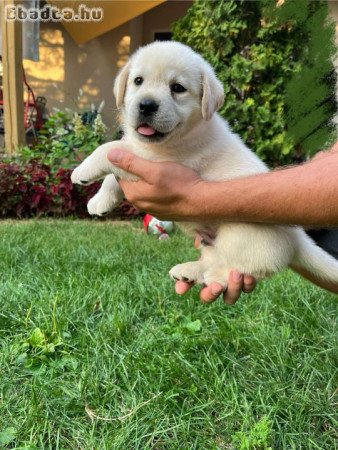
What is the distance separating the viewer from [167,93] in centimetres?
192

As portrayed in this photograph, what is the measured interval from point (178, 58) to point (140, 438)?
1452mm

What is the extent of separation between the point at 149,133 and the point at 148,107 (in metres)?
0.10

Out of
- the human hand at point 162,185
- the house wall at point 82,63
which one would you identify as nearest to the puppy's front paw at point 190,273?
the human hand at point 162,185

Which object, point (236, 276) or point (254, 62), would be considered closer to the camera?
point (236, 276)

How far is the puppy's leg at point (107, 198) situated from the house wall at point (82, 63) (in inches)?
396

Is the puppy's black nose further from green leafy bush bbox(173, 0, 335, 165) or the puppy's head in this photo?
green leafy bush bbox(173, 0, 335, 165)

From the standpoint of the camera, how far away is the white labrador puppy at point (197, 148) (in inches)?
73.1

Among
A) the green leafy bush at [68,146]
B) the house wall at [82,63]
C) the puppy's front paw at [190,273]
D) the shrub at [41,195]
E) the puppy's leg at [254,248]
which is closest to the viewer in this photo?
the puppy's leg at [254,248]

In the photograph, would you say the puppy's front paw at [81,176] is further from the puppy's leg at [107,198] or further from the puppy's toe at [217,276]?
the puppy's toe at [217,276]

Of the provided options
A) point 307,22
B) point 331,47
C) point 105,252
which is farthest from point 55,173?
point 331,47

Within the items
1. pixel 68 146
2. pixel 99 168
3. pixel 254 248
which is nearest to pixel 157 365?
pixel 254 248

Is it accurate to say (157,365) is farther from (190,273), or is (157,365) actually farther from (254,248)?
(254,248)

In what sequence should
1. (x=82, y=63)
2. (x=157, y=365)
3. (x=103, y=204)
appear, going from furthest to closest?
(x=82, y=63) < (x=157, y=365) < (x=103, y=204)

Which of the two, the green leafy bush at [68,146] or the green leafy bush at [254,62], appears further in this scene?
the green leafy bush at [68,146]
